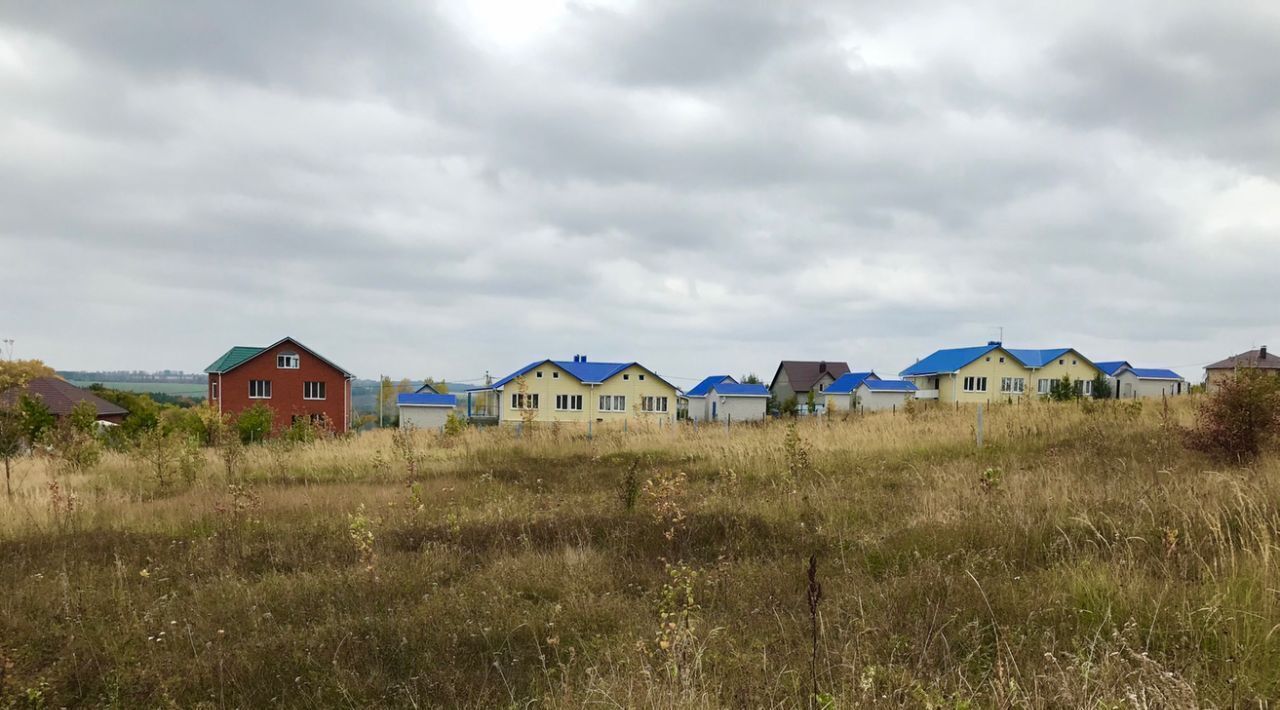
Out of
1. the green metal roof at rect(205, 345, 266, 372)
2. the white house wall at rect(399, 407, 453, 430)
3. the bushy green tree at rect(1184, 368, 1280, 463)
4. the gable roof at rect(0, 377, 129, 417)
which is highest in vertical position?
the green metal roof at rect(205, 345, 266, 372)

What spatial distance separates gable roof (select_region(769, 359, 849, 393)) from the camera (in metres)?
83.1

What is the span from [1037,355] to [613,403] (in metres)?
39.2

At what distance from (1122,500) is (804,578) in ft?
11.5

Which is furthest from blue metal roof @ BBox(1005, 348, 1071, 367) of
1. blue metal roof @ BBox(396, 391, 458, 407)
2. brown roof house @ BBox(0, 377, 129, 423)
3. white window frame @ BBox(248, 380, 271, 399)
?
brown roof house @ BBox(0, 377, 129, 423)

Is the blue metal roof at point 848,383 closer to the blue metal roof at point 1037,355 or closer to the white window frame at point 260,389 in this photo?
the blue metal roof at point 1037,355

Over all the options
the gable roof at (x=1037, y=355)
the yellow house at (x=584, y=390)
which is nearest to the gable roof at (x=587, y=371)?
the yellow house at (x=584, y=390)

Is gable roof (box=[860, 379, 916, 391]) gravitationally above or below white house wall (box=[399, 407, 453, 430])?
above

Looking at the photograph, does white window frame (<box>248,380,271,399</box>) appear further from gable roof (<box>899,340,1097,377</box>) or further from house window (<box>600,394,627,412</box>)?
gable roof (<box>899,340,1097,377</box>)

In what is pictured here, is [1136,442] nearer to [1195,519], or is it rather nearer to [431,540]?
[1195,519]

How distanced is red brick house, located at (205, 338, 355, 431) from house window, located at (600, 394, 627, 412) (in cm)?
1980

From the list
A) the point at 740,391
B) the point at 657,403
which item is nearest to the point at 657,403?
the point at 657,403

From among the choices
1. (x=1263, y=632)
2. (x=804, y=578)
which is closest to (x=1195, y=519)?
(x=1263, y=632)

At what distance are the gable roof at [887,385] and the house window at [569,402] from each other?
26.8 metres

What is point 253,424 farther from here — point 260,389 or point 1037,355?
point 1037,355
